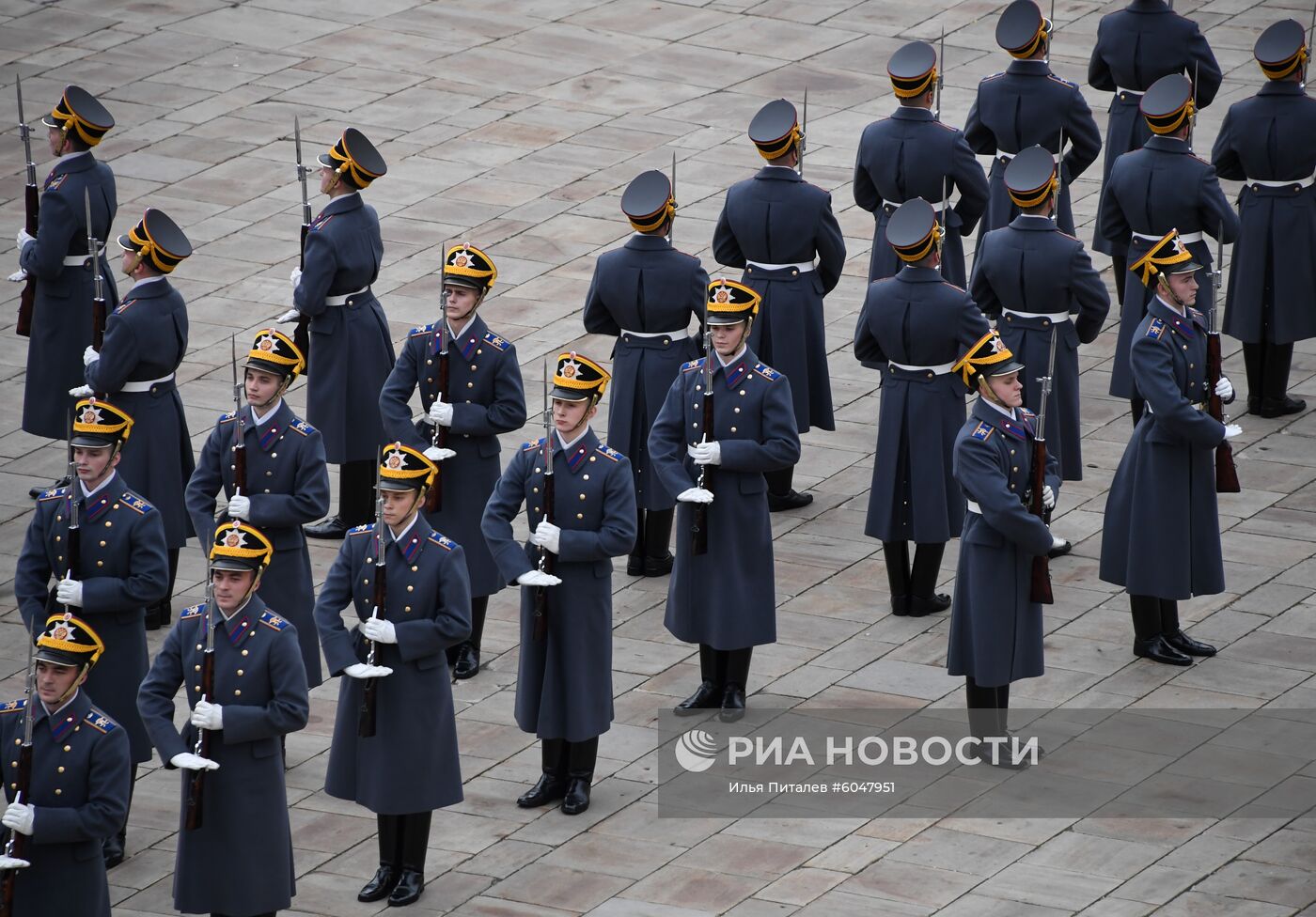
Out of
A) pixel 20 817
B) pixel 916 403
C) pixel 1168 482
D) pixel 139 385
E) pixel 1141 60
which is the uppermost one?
pixel 1141 60

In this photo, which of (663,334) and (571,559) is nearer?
(571,559)

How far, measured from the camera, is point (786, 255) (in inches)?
567

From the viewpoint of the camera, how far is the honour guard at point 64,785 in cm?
960

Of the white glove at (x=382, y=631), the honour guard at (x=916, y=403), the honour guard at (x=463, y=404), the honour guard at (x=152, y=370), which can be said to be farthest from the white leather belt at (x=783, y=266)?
the white glove at (x=382, y=631)

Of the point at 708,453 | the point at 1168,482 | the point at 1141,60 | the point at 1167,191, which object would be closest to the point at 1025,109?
the point at 1141,60

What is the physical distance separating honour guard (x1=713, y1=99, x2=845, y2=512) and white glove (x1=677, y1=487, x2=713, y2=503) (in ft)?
8.96

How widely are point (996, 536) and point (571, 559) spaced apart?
1921 mm

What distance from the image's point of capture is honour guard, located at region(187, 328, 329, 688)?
1186 cm

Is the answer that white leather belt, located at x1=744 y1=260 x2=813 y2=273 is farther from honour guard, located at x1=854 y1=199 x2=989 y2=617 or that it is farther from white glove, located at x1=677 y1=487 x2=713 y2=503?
white glove, located at x1=677 y1=487 x2=713 y2=503

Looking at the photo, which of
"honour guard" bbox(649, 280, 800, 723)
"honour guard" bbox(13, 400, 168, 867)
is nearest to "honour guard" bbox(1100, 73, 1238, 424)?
"honour guard" bbox(649, 280, 800, 723)

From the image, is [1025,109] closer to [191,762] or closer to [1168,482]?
[1168,482]

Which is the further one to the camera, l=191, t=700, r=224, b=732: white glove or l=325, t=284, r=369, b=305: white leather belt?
l=325, t=284, r=369, b=305: white leather belt

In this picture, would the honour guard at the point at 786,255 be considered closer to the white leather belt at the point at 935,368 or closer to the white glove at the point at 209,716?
the white leather belt at the point at 935,368

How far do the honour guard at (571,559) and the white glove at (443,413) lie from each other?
123 cm
